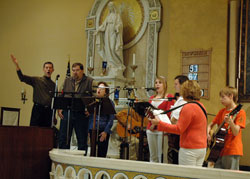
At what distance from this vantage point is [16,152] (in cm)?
312

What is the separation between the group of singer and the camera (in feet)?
8.14

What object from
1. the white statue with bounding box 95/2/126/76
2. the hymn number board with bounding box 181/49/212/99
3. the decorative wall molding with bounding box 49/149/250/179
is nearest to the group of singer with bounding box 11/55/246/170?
the decorative wall molding with bounding box 49/149/250/179

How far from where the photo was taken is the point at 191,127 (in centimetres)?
249

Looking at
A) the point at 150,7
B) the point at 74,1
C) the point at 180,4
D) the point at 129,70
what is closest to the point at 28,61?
the point at 74,1

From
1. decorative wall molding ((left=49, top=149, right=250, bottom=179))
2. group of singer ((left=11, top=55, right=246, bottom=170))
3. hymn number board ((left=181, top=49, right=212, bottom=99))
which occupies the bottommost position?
decorative wall molding ((left=49, top=149, right=250, bottom=179))

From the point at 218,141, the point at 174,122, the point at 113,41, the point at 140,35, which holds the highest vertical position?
the point at 140,35

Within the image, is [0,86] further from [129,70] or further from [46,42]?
[129,70]

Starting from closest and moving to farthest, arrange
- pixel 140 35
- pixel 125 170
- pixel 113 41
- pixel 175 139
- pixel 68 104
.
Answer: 1. pixel 125 170
2. pixel 175 139
3. pixel 68 104
4. pixel 113 41
5. pixel 140 35

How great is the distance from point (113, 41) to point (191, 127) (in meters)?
4.21

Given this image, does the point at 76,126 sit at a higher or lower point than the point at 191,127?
lower

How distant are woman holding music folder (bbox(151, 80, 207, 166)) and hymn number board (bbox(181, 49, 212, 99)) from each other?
2.62 m

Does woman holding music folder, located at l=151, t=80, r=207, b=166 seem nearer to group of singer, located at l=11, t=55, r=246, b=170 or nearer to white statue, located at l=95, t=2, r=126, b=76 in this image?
group of singer, located at l=11, t=55, r=246, b=170

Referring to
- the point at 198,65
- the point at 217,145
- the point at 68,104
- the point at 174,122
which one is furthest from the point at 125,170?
the point at 198,65

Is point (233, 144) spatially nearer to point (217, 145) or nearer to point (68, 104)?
point (217, 145)
